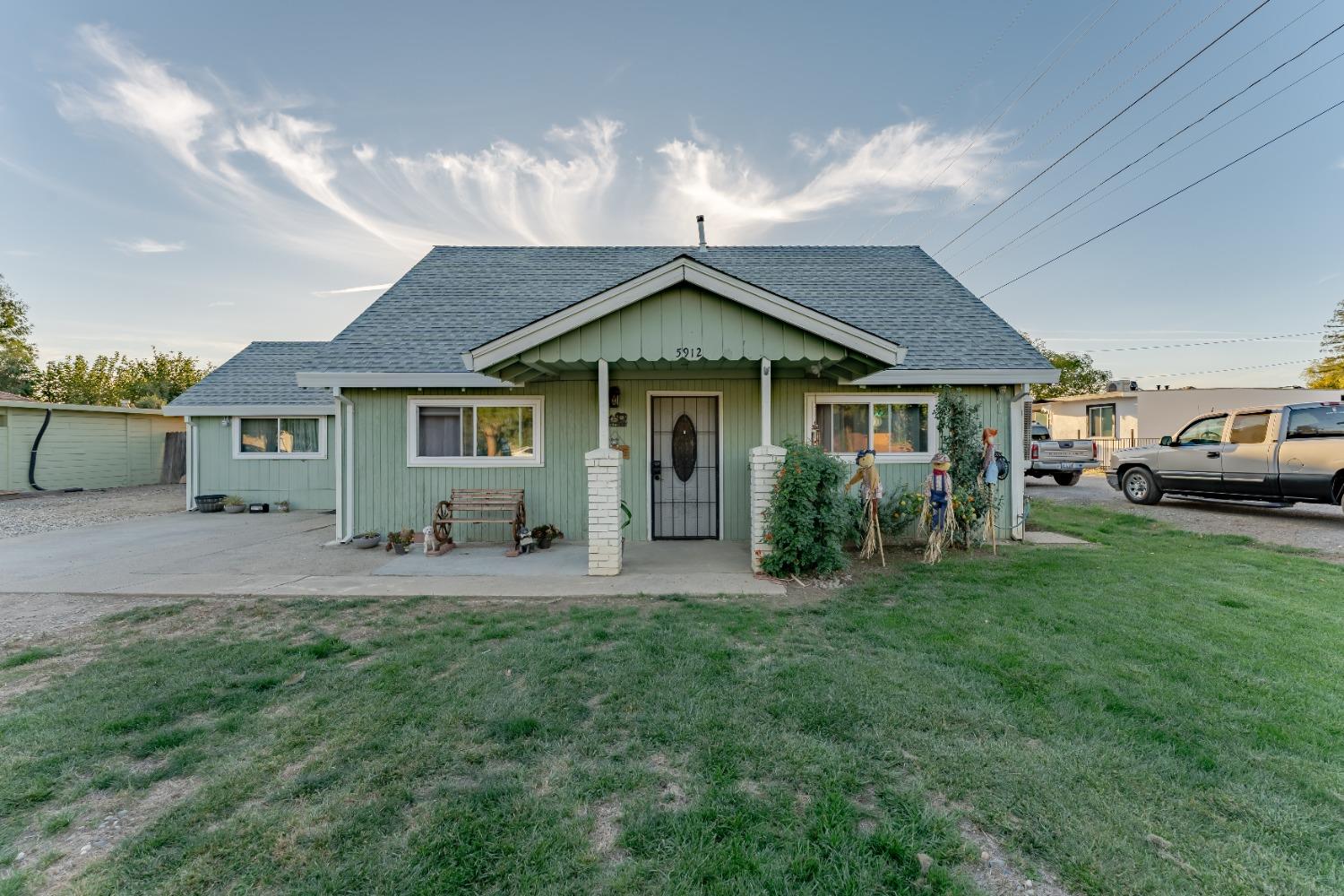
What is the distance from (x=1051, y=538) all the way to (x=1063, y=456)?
30.3 ft

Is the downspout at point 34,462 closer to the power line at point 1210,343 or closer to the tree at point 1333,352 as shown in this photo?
the power line at point 1210,343

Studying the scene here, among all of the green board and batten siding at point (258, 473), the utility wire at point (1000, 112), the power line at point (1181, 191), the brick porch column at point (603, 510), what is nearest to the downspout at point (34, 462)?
the green board and batten siding at point (258, 473)

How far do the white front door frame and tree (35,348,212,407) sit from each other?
34.5m

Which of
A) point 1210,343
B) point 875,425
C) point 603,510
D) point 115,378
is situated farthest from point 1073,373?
point 115,378

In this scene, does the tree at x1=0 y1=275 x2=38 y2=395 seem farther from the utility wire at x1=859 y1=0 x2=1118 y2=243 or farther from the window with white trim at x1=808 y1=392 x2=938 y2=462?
the utility wire at x1=859 y1=0 x2=1118 y2=243

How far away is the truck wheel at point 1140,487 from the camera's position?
11.0 meters

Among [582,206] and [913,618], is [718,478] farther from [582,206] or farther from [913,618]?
[582,206]

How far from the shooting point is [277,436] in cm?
1172

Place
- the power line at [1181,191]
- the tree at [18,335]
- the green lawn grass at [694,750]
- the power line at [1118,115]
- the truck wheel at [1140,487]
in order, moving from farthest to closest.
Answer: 1. the tree at [18,335]
2. the truck wheel at [1140,487]
3. the power line at [1181,191]
4. the power line at [1118,115]
5. the green lawn grass at [694,750]

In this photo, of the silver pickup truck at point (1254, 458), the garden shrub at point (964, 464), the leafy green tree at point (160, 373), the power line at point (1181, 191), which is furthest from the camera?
the leafy green tree at point (160, 373)

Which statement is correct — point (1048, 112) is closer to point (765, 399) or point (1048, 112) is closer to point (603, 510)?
point (765, 399)

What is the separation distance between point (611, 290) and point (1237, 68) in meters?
12.3

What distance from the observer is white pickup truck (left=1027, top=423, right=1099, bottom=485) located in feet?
48.2

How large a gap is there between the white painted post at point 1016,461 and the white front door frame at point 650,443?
4283 mm
